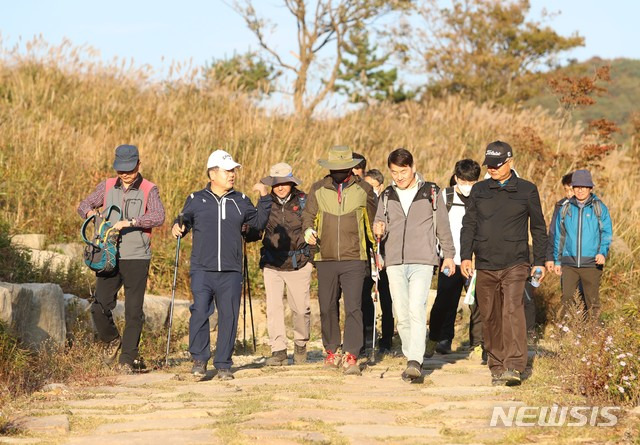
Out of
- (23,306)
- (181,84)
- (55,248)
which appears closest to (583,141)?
(181,84)

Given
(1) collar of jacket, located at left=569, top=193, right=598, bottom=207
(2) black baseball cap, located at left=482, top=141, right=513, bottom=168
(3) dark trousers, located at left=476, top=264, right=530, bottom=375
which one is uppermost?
(2) black baseball cap, located at left=482, top=141, right=513, bottom=168

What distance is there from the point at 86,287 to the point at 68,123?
311 inches

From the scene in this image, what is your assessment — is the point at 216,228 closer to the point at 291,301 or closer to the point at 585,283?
the point at 291,301

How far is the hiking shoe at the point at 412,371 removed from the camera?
929 cm

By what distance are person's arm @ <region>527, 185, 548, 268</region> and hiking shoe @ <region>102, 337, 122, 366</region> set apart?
4223mm

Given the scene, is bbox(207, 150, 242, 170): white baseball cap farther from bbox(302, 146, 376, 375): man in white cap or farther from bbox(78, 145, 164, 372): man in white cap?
bbox(302, 146, 376, 375): man in white cap

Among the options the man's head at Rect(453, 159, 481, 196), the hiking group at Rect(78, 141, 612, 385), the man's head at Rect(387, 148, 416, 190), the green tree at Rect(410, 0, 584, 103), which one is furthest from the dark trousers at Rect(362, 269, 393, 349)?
the green tree at Rect(410, 0, 584, 103)

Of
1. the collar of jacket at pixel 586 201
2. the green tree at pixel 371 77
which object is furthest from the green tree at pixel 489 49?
the collar of jacket at pixel 586 201

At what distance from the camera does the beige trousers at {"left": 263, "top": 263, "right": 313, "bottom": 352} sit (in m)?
11.2

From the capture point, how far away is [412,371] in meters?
9.30

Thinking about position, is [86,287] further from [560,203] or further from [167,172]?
[560,203]

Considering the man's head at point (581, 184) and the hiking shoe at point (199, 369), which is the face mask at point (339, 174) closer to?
the hiking shoe at point (199, 369)

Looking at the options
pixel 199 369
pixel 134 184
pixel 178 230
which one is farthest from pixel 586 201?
pixel 134 184

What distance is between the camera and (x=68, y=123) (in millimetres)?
20047
